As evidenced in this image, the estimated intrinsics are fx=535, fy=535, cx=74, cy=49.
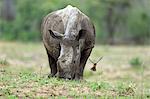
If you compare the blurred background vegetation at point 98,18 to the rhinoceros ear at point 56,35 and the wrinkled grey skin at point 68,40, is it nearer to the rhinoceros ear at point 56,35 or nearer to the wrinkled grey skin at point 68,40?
the wrinkled grey skin at point 68,40

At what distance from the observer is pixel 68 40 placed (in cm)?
1512

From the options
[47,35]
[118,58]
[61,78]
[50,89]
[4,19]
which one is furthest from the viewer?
[4,19]

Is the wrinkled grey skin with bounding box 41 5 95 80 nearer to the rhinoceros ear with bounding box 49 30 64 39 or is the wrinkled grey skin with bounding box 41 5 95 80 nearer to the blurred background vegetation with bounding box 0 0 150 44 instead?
the rhinoceros ear with bounding box 49 30 64 39

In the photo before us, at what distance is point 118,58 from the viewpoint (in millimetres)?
34875

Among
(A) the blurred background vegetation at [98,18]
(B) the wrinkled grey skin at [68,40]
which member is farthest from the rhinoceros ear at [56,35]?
(A) the blurred background vegetation at [98,18]

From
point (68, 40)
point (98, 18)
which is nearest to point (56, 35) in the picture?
point (68, 40)

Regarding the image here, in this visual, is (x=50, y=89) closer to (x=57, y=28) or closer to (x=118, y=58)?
(x=57, y=28)

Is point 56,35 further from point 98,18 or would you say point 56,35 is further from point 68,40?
point 98,18

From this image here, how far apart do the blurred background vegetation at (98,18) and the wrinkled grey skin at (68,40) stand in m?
29.1

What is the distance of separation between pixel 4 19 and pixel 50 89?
46296 mm

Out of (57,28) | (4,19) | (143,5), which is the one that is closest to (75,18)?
(57,28)

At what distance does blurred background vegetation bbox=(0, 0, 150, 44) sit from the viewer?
5281 centimetres

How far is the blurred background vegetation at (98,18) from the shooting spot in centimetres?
5281

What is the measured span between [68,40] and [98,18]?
45.0 m
